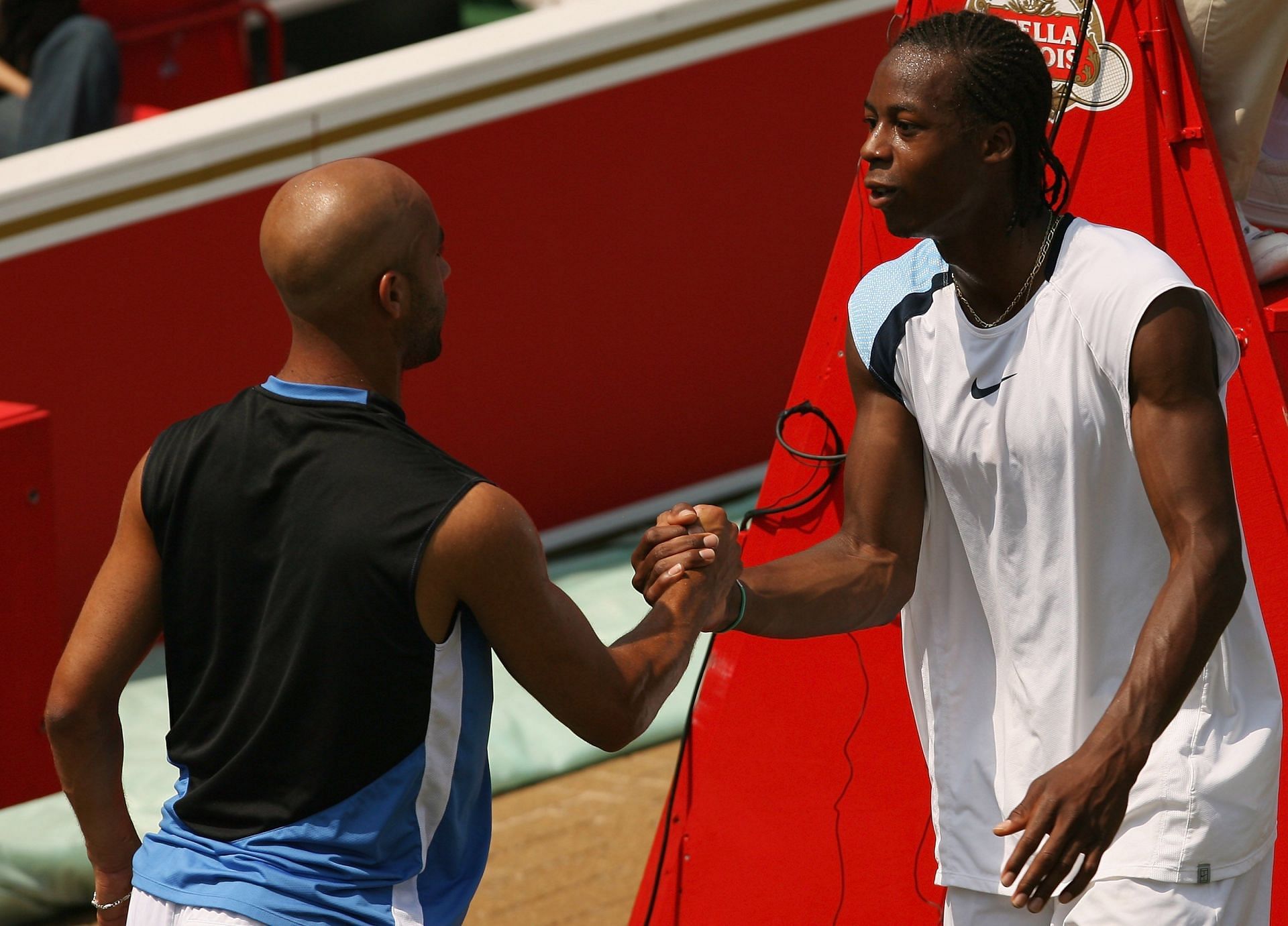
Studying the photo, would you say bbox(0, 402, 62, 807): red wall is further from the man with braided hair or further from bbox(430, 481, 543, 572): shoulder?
bbox(430, 481, 543, 572): shoulder

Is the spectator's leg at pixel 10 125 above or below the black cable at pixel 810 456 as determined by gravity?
below

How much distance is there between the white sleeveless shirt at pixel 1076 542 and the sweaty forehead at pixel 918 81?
0.90ft

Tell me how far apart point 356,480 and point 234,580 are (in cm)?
23

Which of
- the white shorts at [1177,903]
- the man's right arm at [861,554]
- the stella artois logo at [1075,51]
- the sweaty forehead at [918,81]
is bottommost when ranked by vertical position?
the white shorts at [1177,903]

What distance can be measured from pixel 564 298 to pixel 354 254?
4336 mm

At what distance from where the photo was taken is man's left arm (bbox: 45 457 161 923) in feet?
8.24

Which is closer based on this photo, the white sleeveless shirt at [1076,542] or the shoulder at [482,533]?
the shoulder at [482,533]

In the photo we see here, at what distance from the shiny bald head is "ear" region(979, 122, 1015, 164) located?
32.4 inches

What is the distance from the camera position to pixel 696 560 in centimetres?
294

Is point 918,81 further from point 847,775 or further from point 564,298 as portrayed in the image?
point 564,298

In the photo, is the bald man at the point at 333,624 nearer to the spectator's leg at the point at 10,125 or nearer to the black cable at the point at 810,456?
the black cable at the point at 810,456

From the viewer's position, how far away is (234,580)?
7.85ft

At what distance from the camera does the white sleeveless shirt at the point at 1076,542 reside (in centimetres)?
260

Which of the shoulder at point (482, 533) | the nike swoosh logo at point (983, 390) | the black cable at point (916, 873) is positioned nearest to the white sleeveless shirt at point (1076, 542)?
the nike swoosh logo at point (983, 390)
